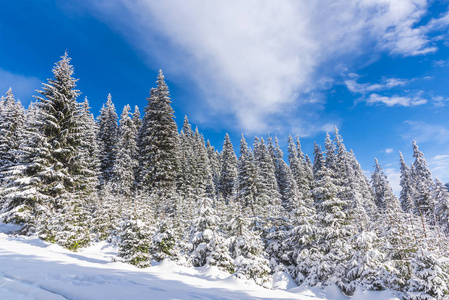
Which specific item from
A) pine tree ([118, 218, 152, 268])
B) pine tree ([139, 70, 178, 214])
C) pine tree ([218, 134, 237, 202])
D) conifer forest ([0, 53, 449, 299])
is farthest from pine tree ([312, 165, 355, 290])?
pine tree ([218, 134, 237, 202])

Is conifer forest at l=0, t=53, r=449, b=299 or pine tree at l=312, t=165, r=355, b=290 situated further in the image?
pine tree at l=312, t=165, r=355, b=290

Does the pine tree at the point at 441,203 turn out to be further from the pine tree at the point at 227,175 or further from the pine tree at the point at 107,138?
the pine tree at the point at 107,138

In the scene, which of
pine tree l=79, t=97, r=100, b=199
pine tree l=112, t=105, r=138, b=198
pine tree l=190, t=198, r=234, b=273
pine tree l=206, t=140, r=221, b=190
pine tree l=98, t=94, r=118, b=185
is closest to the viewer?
pine tree l=190, t=198, r=234, b=273

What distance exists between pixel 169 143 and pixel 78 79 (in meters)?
14.0

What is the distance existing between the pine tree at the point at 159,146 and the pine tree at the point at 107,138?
21.4 feet

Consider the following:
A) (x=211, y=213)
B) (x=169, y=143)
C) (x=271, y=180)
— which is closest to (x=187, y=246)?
(x=211, y=213)

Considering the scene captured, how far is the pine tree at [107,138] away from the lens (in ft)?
120

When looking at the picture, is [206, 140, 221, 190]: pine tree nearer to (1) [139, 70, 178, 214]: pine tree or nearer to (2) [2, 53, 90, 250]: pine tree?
(1) [139, 70, 178, 214]: pine tree

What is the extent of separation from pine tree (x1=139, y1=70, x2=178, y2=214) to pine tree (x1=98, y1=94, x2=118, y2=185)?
6.53m

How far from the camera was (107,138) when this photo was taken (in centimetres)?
3931

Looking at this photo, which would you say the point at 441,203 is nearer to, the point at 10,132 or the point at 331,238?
the point at 331,238

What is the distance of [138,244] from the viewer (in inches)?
437

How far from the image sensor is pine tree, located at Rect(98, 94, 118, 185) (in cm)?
3650

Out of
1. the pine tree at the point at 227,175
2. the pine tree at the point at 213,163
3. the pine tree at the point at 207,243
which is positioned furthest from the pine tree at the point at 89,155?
the pine tree at the point at 213,163
